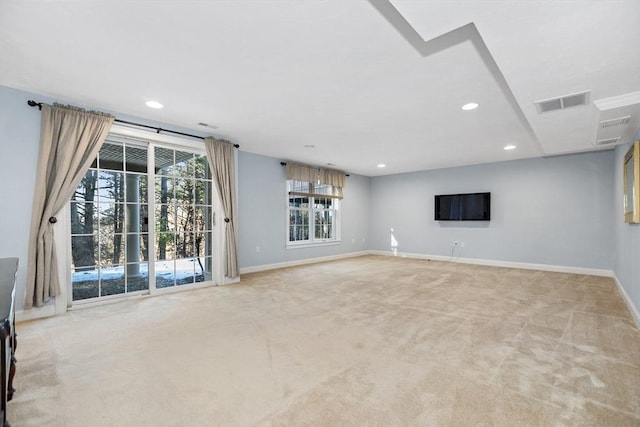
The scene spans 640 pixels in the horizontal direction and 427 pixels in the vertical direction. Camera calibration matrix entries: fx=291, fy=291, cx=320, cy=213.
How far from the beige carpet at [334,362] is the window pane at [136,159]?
188 centimetres

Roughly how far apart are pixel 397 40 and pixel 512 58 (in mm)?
844

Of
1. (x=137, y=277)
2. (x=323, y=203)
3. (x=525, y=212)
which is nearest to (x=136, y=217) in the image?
(x=137, y=277)

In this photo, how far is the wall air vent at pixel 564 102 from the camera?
2.78 meters

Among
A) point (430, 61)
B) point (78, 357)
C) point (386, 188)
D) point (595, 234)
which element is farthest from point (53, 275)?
point (595, 234)

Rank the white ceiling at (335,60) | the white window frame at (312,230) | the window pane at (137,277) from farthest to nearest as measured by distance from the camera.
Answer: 1. the white window frame at (312,230)
2. the window pane at (137,277)
3. the white ceiling at (335,60)

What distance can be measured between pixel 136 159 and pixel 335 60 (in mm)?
3300

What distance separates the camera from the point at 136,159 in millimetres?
4207

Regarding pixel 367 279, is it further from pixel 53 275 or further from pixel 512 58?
pixel 53 275

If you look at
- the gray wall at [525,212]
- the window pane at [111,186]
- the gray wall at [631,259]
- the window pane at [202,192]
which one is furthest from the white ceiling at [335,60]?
the gray wall at [525,212]

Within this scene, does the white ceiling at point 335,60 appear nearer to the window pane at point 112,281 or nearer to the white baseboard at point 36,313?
the window pane at point 112,281

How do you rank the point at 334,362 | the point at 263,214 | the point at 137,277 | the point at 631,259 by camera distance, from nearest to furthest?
the point at 334,362 < the point at 631,259 < the point at 137,277 < the point at 263,214

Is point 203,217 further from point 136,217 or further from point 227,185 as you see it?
point 136,217

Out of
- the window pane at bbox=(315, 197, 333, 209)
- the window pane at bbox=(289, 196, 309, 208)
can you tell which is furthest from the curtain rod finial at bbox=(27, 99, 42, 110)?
the window pane at bbox=(315, 197, 333, 209)

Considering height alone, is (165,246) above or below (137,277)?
above
